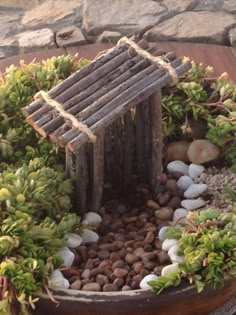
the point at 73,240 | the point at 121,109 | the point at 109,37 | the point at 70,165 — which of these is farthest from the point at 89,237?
the point at 109,37

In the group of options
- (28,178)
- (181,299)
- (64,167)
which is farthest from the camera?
(64,167)

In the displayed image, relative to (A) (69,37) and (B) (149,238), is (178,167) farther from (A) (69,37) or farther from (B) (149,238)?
(A) (69,37)

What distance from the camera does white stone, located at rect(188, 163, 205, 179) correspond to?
175cm

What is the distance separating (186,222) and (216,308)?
16cm

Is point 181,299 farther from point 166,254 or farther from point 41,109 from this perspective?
point 41,109

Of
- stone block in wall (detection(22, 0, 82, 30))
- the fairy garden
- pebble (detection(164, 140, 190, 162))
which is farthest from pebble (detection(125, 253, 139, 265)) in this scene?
stone block in wall (detection(22, 0, 82, 30))

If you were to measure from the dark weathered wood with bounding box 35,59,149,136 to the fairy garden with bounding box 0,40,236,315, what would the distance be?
115mm

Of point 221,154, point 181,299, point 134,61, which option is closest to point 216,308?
point 181,299

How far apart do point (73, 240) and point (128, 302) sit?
0.63ft

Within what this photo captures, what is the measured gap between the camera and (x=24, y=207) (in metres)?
1.51

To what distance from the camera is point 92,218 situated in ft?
5.41

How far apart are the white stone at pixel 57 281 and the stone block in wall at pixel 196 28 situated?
1.15 meters

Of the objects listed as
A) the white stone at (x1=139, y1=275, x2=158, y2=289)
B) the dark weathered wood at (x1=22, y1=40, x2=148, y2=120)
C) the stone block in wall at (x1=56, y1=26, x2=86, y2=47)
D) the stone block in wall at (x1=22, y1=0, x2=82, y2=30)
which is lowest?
the stone block in wall at (x1=22, y1=0, x2=82, y2=30)

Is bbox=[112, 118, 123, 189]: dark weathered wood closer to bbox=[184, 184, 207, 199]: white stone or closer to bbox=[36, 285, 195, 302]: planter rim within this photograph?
bbox=[184, 184, 207, 199]: white stone
